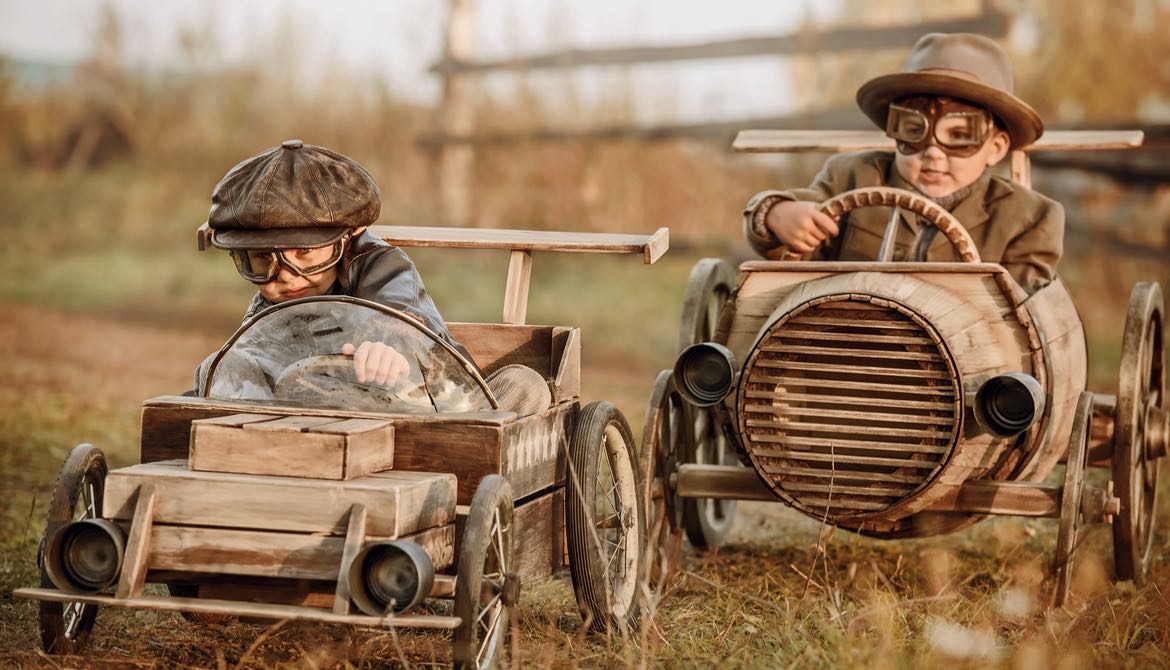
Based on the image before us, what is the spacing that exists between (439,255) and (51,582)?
11.4m

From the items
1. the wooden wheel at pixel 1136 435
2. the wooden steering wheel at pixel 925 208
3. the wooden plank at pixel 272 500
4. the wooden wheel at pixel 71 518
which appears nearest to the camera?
the wooden plank at pixel 272 500

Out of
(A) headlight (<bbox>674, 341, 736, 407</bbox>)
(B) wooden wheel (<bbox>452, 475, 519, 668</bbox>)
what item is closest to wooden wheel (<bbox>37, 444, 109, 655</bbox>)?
(B) wooden wheel (<bbox>452, 475, 519, 668</bbox>)

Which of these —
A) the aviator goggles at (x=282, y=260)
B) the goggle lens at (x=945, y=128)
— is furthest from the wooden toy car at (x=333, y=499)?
the goggle lens at (x=945, y=128)

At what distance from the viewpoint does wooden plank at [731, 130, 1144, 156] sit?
5578 millimetres

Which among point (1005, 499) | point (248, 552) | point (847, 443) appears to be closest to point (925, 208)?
point (847, 443)

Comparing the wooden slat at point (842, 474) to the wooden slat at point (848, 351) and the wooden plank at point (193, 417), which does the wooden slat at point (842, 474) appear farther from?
the wooden plank at point (193, 417)

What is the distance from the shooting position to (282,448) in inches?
126

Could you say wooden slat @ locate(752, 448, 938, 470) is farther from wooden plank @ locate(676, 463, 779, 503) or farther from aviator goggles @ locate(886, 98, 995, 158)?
aviator goggles @ locate(886, 98, 995, 158)

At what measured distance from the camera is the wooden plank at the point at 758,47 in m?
11.8

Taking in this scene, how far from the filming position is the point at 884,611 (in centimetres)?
357

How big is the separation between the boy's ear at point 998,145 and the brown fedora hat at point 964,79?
0.03m

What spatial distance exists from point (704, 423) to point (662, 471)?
2.11 ft

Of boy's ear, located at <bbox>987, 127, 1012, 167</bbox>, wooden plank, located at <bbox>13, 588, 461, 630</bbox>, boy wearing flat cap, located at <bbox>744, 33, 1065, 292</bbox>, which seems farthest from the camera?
boy's ear, located at <bbox>987, 127, 1012, 167</bbox>

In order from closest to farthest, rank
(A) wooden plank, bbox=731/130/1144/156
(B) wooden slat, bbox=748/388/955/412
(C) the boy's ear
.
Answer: (B) wooden slat, bbox=748/388/955/412
(C) the boy's ear
(A) wooden plank, bbox=731/130/1144/156
